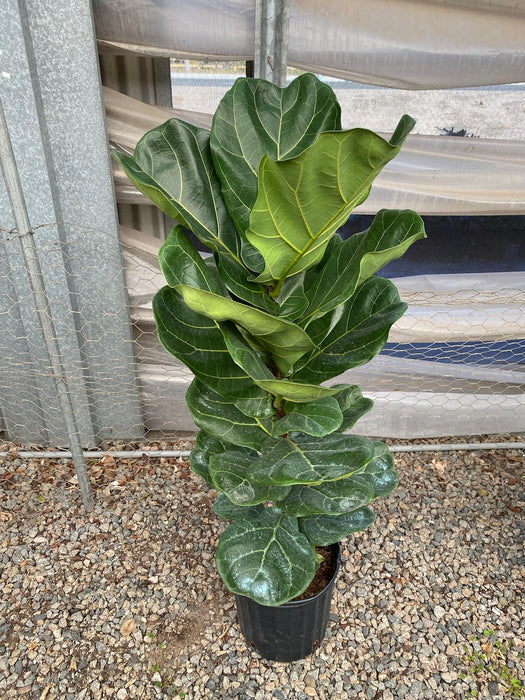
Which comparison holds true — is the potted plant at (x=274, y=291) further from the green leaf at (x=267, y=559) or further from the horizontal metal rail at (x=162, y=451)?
the horizontal metal rail at (x=162, y=451)

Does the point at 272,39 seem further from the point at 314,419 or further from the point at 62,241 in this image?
the point at 314,419

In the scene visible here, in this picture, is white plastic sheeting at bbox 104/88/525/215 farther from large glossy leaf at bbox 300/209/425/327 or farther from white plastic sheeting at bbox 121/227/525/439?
large glossy leaf at bbox 300/209/425/327

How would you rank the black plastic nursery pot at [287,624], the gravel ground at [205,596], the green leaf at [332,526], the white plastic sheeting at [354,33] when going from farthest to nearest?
the white plastic sheeting at [354,33]
the gravel ground at [205,596]
the black plastic nursery pot at [287,624]
the green leaf at [332,526]

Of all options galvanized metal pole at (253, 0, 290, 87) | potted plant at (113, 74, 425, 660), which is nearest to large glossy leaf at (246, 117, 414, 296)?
potted plant at (113, 74, 425, 660)

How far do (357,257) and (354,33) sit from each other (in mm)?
1136

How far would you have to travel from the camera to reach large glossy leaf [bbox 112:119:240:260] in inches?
32.7

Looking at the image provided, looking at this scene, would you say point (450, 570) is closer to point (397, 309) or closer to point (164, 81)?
point (397, 309)

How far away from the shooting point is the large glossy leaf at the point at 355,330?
0.99 meters

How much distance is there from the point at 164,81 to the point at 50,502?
1.69m

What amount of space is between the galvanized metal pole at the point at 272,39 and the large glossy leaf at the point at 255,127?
841 millimetres

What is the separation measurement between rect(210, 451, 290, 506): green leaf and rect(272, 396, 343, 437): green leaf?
0.12m

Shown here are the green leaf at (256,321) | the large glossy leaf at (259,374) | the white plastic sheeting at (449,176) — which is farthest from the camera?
the white plastic sheeting at (449,176)

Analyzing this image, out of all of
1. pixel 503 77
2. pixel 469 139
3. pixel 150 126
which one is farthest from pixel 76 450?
pixel 503 77

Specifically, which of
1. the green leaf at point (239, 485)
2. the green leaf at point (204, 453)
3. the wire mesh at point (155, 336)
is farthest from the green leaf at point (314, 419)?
the wire mesh at point (155, 336)
